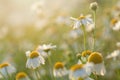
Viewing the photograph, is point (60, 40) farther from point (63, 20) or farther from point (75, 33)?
point (75, 33)

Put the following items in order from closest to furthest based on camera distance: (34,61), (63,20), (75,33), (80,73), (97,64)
Answer: (80,73) < (97,64) < (34,61) < (75,33) < (63,20)

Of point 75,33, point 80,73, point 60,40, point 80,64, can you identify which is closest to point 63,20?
point 60,40

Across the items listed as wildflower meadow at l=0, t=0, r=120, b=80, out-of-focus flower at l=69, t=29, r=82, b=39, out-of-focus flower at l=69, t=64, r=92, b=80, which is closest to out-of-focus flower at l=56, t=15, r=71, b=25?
wildflower meadow at l=0, t=0, r=120, b=80

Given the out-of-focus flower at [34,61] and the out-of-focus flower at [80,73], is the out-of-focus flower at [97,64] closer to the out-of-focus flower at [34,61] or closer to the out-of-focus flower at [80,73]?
the out-of-focus flower at [80,73]

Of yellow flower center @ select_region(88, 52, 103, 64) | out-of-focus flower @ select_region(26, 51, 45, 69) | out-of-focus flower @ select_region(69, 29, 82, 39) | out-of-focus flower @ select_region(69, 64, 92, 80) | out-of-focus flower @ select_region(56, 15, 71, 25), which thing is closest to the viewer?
out-of-focus flower @ select_region(69, 64, 92, 80)

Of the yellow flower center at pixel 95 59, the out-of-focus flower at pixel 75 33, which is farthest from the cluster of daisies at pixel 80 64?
the out-of-focus flower at pixel 75 33

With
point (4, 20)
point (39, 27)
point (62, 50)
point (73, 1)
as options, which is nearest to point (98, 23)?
point (62, 50)

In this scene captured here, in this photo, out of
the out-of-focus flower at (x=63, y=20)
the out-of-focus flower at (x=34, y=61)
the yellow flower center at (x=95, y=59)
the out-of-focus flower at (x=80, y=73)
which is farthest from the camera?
the out-of-focus flower at (x=63, y=20)

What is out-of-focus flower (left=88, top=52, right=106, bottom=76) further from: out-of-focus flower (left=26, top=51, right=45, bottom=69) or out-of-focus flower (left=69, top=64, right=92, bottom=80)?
out-of-focus flower (left=26, top=51, right=45, bottom=69)

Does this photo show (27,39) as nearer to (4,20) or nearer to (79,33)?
Result: (4,20)
